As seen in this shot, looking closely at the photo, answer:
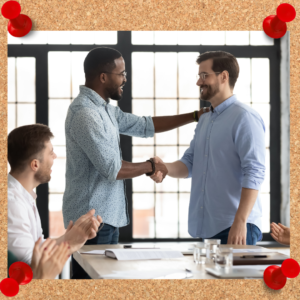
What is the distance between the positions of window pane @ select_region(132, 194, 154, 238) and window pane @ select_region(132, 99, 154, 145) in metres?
0.25

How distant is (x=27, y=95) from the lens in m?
1.43

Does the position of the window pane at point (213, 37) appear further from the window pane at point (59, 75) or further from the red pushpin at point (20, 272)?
the red pushpin at point (20, 272)

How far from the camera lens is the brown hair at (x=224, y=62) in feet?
4.47

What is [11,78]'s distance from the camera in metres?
1.18

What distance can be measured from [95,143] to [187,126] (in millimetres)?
519

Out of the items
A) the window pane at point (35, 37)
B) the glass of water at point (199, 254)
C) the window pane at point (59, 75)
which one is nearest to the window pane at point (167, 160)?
the glass of water at point (199, 254)

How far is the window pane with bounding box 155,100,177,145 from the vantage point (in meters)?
1.54

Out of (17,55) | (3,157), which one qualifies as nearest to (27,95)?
(17,55)

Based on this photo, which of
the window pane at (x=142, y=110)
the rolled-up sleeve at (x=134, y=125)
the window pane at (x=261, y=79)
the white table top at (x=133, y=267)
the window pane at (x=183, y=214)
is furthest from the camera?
the rolled-up sleeve at (x=134, y=125)

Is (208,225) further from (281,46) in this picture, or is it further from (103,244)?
(281,46)

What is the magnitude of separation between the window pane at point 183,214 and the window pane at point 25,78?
0.73 m

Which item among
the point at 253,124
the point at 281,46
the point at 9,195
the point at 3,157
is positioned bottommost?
the point at 9,195

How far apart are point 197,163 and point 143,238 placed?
372mm

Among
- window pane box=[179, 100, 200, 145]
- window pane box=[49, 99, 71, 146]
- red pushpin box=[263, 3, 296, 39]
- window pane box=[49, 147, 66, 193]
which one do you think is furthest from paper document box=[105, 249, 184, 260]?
red pushpin box=[263, 3, 296, 39]
